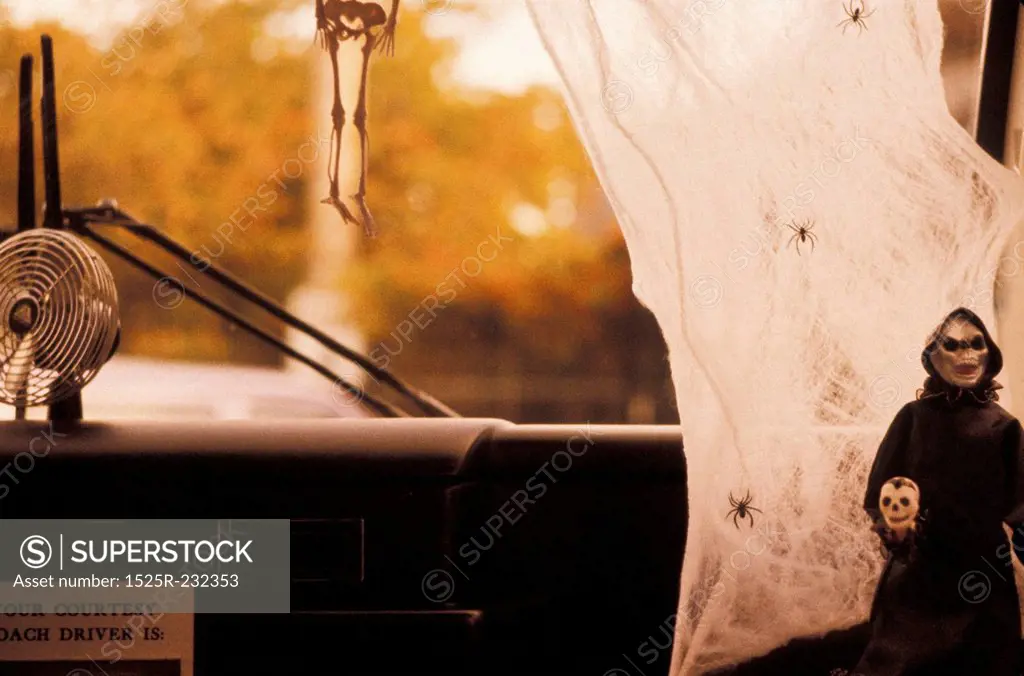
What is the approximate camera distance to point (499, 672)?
5.35ft

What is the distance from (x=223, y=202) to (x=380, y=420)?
A: 50cm

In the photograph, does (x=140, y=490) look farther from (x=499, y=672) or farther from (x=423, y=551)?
(x=499, y=672)

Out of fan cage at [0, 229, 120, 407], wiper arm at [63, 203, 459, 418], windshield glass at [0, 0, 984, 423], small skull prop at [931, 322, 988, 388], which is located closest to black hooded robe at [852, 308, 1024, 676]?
small skull prop at [931, 322, 988, 388]

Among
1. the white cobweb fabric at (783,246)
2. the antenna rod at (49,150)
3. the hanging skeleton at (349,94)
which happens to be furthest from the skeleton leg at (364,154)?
the antenna rod at (49,150)

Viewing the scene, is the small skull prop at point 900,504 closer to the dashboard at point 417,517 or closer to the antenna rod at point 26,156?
the dashboard at point 417,517

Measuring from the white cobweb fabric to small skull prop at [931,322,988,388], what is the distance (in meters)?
0.04

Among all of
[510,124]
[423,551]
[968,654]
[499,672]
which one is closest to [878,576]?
[968,654]

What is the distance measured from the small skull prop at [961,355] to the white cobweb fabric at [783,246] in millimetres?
38

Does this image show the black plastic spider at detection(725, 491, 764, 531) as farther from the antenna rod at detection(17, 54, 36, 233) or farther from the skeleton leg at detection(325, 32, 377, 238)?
the antenna rod at detection(17, 54, 36, 233)

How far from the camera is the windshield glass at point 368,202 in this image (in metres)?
1.74

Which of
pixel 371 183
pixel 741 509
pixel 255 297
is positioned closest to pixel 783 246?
pixel 741 509

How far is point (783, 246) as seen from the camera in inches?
66.8

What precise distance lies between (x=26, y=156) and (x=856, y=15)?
147 centimetres

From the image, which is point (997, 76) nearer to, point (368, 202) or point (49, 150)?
point (368, 202)
